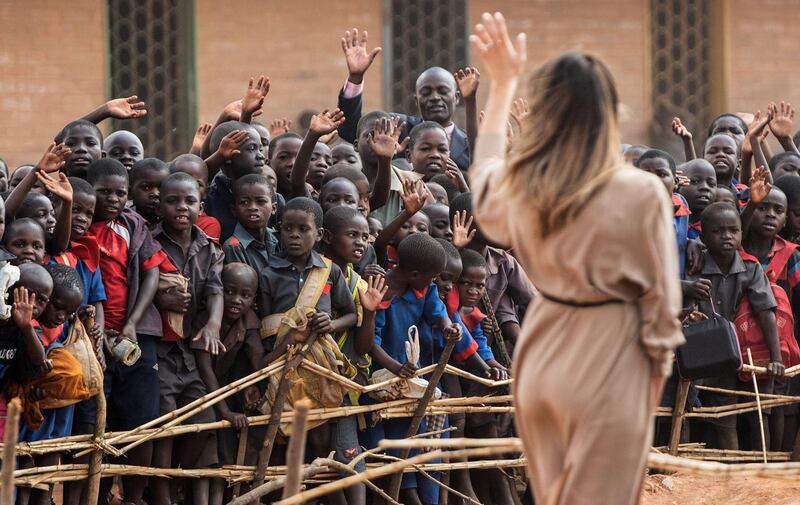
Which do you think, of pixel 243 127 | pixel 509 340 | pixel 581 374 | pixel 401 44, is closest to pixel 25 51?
pixel 401 44

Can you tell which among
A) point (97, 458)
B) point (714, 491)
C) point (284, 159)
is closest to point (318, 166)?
point (284, 159)

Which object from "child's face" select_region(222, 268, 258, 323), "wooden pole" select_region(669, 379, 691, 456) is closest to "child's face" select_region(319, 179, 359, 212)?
"child's face" select_region(222, 268, 258, 323)

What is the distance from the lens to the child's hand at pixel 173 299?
6984 mm

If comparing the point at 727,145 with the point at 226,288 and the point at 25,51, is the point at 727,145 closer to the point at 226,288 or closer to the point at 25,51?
the point at 226,288

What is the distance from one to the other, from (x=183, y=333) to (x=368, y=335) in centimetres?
89

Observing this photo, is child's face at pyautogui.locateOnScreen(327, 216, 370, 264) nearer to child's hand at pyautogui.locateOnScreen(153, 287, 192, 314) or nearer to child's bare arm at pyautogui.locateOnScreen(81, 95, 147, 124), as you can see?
child's hand at pyautogui.locateOnScreen(153, 287, 192, 314)

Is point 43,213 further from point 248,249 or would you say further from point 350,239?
point 350,239

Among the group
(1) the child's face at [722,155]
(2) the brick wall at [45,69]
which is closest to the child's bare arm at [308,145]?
(1) the child's face at [722,155]

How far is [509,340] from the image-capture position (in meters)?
8.30

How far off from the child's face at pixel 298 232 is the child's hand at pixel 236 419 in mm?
810

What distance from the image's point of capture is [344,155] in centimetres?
879

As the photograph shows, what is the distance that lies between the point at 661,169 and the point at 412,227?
5.57ft

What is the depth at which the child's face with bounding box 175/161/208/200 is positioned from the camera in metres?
7.63

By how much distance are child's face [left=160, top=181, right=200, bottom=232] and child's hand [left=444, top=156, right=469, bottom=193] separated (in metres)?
2.08
